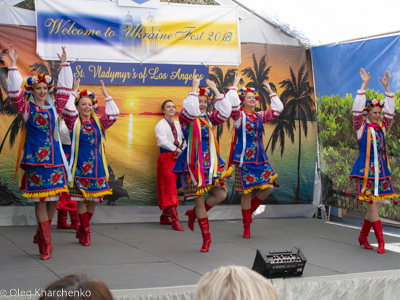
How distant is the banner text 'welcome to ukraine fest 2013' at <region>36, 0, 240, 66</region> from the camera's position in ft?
17.7

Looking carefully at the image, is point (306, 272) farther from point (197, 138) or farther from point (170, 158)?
point (170, 158)

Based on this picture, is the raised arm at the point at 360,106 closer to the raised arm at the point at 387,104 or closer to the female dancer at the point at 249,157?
the raised arm at the point at 387,104

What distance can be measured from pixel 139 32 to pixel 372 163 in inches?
123

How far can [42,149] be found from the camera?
12.1 ft

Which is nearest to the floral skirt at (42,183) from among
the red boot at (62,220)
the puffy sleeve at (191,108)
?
Result: the puffy sleeve at (191,108)

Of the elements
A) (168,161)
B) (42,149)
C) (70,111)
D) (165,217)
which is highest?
(70,111)

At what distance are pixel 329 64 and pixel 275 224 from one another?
2.25m

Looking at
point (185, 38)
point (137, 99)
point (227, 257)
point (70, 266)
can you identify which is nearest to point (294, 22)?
point (185, 38)

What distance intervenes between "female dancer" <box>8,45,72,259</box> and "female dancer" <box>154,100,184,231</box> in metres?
1.87

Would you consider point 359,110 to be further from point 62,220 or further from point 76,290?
point 76,290

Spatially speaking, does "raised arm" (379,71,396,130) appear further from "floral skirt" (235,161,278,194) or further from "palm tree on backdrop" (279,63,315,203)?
"palm tree on backdrop" (279,63,315,203)

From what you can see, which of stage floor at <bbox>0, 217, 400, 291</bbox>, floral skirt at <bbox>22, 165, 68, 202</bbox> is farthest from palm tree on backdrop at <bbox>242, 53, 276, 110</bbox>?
floral skirt at <bbox>22, 165, 68, 202</bbox>

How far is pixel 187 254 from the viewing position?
4020 millimetres

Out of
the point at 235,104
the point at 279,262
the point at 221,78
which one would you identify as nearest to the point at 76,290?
the point at 279,262
